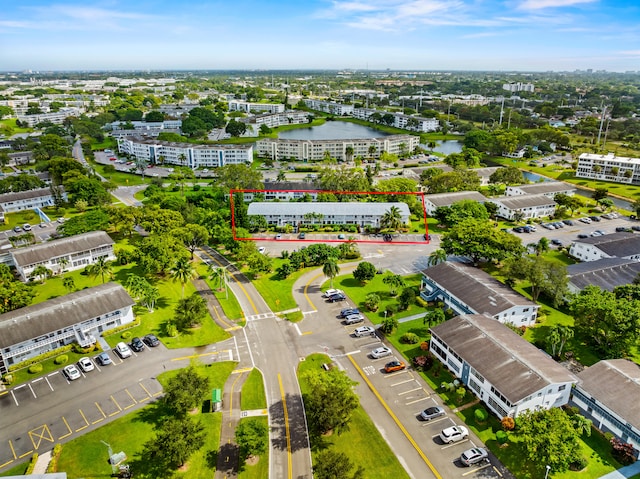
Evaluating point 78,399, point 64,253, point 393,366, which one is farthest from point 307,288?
point 64,253

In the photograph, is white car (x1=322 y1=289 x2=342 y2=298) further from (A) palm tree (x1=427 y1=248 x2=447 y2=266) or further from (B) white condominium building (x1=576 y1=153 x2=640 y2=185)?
(B) white condominium building (x1=576 y1=153 x2=640 y2=185)

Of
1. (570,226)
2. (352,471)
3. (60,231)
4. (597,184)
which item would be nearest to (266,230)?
(60,231)

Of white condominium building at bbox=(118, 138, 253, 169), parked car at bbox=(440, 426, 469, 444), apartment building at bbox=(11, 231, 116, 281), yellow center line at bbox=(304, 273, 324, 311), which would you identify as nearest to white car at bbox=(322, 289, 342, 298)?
yellow center line at bbox=(304, 273, 324, 311)

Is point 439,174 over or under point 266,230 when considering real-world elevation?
over

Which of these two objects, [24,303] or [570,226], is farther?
[570,226]

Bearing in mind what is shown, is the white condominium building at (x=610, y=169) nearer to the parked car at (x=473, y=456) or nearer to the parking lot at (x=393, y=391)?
the parking lot at (x=393, y=391)

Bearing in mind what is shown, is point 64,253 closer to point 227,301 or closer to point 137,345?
point 137,345

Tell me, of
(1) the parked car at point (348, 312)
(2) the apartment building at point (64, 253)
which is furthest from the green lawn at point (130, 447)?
(2) the apartment building at point (64, 253)

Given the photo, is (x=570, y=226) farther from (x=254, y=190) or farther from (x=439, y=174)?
(x=254, y=190)
